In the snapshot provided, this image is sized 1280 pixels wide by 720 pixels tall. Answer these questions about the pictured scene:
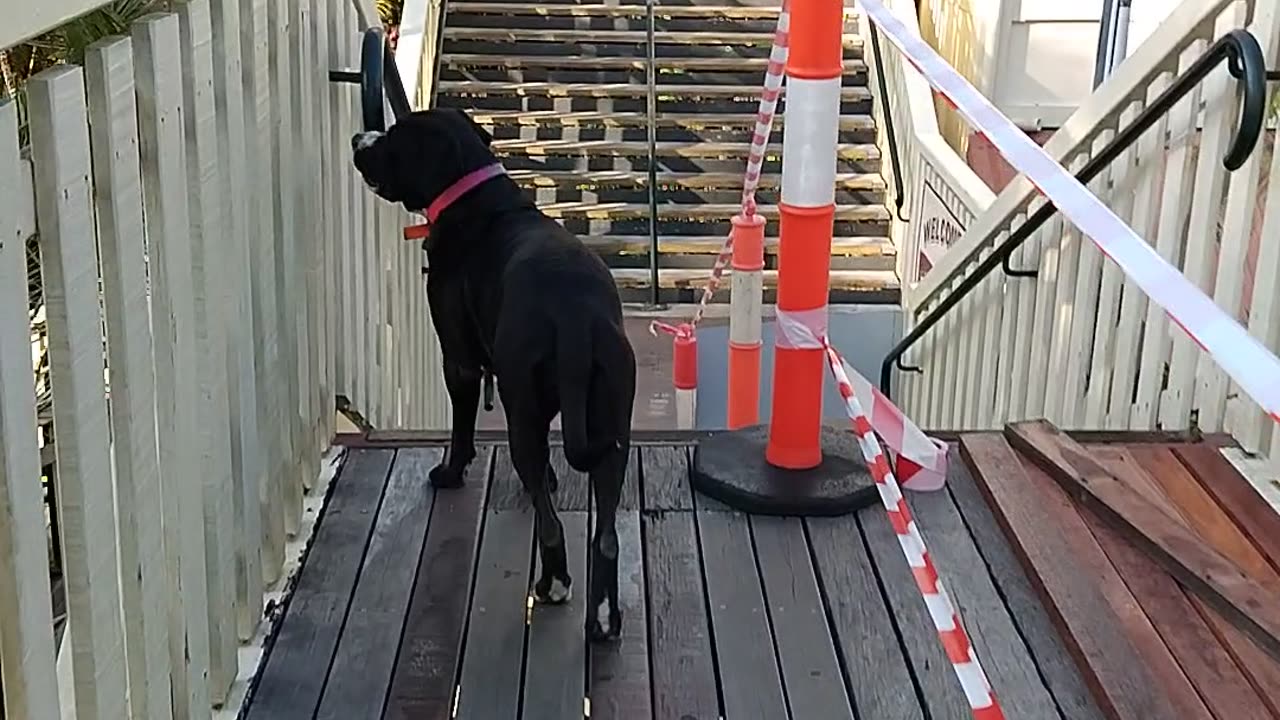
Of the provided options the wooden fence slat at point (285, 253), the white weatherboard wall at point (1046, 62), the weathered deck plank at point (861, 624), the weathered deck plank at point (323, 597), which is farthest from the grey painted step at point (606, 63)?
the weathered deck plank at point (861, 624)

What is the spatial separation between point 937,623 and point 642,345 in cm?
555

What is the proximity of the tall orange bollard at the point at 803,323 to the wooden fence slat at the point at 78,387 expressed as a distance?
1.71 metres

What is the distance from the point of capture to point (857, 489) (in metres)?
3.40

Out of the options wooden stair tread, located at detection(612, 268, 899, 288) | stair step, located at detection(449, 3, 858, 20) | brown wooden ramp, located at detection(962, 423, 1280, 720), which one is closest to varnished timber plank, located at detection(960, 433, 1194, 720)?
brown wooden ramp, located at detection(962, 423, 1280, 720)

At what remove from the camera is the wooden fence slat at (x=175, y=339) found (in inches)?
83.7

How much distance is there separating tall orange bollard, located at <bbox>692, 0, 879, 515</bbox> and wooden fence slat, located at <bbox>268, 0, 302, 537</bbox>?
93cm

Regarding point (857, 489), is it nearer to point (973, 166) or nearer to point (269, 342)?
point (269, 342)

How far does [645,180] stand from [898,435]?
16.7 feet

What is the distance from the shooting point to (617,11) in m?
9.39

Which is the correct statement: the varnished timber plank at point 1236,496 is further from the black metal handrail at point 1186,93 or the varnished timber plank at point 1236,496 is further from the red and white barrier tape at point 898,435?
the black metal handrail at point 1186,93

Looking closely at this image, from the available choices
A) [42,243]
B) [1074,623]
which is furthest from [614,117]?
[42,243]

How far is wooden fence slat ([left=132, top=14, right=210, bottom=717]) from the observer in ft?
6.97

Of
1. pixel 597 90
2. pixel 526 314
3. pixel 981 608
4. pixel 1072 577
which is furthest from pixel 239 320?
pixel 597 90

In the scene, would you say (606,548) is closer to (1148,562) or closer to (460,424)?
(460,424)
